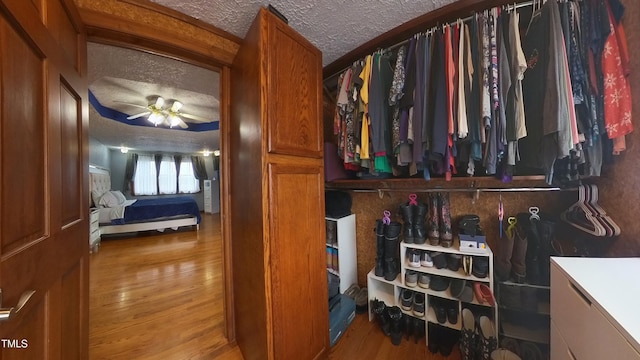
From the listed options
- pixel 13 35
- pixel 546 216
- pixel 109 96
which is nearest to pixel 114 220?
pixel 109 96

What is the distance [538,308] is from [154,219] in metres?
5.32

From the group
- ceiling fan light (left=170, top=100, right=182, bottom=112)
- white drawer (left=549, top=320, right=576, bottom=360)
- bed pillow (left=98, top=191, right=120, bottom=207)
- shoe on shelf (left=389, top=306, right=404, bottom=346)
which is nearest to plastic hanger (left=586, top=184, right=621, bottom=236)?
white drawer (left=549, top=320, right=576, bottom=360)

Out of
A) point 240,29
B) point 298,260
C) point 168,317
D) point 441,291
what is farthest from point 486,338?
point 240,29

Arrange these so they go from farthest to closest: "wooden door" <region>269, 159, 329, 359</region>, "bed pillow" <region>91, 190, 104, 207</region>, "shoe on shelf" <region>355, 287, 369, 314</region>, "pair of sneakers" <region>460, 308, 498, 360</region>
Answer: "bed pillow" <region>91, 190, 104, 207</region> → "shoe on shelf" <region>355, 287, 369, 314</region> → "pair of sneakers" <region>460, 308, 498, 360</region> → "wooden door" <region>269, 159, 329, 359</region>

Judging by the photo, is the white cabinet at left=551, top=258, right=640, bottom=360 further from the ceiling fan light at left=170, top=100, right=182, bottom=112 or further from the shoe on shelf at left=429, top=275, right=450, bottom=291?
the ceiling fan light at left=170, top=100, right=182, bottom=112

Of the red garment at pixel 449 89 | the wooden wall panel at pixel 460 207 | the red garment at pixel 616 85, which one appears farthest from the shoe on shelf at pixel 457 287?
the red garment at pixel 616 85

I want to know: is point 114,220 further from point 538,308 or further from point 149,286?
point 538,308

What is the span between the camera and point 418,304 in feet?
4.40

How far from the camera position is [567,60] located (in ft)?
2.89

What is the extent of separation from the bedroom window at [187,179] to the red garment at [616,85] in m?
8.29

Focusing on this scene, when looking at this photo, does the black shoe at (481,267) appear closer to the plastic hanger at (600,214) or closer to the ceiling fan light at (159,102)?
the plastic hanger at (600,214)

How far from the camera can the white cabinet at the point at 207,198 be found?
6.51 metres

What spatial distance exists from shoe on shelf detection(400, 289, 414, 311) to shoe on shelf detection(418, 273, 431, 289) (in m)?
0.13

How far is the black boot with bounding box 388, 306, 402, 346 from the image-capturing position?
1281 millimetres
